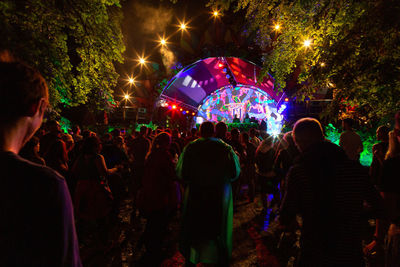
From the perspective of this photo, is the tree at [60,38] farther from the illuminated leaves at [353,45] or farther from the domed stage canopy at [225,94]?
the domed stage canopy at [225,94]

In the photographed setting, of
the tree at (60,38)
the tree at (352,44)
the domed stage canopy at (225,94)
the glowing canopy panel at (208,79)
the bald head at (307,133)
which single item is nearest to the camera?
the bald head at (307,133)

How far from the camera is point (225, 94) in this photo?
91.9ft

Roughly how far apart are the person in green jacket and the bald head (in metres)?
1.28

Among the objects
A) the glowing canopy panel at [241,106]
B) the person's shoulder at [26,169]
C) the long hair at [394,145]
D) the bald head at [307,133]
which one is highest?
the glowing canopy panel at [241,106]

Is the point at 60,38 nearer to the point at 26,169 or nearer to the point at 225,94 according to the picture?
the point at 26,169

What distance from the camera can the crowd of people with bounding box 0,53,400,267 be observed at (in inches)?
34.4

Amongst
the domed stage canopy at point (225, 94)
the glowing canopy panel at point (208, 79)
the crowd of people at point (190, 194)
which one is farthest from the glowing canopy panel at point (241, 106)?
the crowd of people at point (190, 194)

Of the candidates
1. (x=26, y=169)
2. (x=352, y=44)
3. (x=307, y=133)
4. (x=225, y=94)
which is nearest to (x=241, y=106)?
(x=225, y=94)

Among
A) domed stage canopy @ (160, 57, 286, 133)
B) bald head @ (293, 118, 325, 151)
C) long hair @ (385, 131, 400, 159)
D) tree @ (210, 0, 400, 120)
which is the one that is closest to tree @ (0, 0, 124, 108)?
tree @ (210, 0, 400, 120)

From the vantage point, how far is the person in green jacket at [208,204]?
315 centimetres

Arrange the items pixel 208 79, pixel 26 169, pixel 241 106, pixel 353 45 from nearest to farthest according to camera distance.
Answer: pixel 26 169
pixel 353 45
pixel 208 79
pixel 241 106

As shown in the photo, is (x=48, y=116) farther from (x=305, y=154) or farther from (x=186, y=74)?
(x=186, y=74)

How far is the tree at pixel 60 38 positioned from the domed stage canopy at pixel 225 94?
50.3ft

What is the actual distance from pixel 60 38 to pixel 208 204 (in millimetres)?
5078
